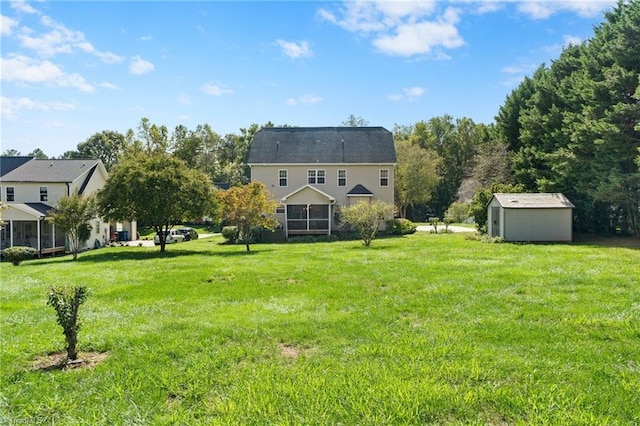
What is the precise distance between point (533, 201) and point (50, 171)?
33.1 meters

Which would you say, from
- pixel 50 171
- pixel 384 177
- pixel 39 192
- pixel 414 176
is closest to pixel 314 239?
pixel 384 177

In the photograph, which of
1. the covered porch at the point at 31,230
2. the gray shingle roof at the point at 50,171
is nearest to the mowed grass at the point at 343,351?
the covered porch at the point at 31,230

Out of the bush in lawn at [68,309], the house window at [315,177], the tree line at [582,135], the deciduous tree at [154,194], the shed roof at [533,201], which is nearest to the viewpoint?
the bush in lawn at [68,309]

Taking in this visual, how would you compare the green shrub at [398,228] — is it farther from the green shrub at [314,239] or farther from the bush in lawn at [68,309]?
the bush in lawn at [68,309]

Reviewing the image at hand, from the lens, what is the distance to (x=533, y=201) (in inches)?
904

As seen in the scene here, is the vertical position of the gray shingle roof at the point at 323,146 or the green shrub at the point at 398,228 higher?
the gray shingle roof at the point at 323,146

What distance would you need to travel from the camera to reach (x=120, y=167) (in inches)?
877

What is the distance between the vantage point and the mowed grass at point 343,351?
4.38m

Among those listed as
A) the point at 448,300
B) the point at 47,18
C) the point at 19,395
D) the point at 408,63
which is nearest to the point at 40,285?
the point at 47,18

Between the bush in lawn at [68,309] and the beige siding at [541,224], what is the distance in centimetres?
2158

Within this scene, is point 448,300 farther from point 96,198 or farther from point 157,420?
point 96,198

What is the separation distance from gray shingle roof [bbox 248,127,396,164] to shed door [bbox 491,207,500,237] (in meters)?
10.9

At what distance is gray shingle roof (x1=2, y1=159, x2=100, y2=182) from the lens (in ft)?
98.2

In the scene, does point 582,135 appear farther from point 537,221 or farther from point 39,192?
point 39,192
